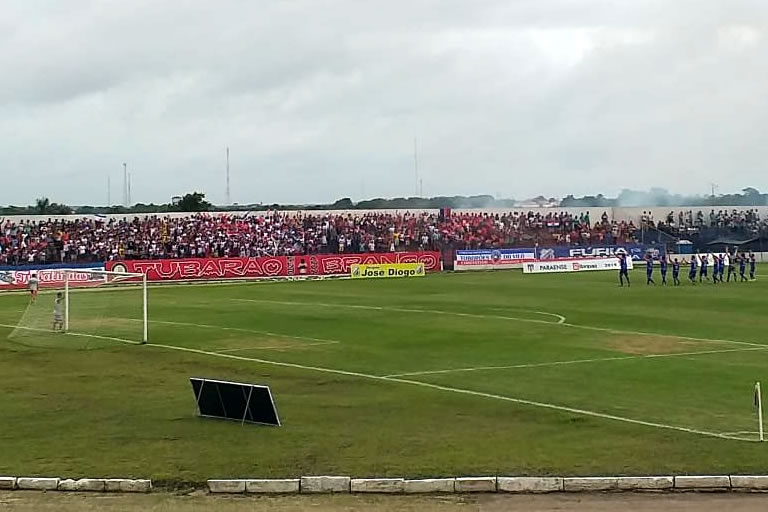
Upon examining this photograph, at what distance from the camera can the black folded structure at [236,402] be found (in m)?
17.1

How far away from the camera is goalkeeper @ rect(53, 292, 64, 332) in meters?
33.1

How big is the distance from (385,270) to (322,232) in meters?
11.4

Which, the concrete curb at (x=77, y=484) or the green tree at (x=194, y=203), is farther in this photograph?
the green tree at (x=194, y=203)

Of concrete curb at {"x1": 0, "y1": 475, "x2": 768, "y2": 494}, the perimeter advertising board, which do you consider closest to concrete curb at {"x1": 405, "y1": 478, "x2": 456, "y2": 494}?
concrete curb at {"x1": 0, "y1": 475, "x2": 768, "y2": 494}

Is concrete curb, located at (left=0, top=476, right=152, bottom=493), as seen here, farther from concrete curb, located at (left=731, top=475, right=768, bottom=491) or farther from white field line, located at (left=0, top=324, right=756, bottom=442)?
white field line, located at (left=0, top=324, right=756, bottom=442)

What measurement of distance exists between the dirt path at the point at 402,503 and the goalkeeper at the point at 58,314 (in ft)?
69.4

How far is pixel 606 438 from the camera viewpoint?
15.6 m

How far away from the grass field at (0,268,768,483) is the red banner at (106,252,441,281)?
25.3 meters

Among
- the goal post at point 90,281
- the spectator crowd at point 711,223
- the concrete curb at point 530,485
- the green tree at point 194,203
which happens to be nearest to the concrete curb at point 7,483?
the concrete curb at point 530,485

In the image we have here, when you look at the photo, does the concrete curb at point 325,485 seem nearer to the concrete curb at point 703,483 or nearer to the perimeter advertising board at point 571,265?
the concrete curb at point 703,483

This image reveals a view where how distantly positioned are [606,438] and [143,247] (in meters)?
60.4

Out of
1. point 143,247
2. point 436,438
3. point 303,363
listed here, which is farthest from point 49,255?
point 436,438

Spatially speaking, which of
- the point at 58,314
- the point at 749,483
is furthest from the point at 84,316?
the point at 749,483

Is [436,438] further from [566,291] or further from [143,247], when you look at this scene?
[143,247]
